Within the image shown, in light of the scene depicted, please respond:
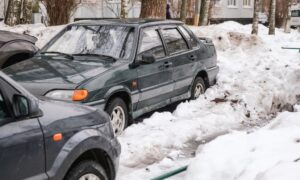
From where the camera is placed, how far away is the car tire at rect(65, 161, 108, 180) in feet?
14.1

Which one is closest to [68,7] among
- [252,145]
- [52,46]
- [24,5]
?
[24,5]

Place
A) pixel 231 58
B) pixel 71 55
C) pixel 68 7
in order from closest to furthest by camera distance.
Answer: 1. pixel 71 55
2. pixel 231 58
3. pixel 68 7

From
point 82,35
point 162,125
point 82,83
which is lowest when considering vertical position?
point 162,125

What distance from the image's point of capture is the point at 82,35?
333 inches

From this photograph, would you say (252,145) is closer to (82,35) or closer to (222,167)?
(222,167)

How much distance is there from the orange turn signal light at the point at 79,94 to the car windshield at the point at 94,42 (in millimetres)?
1191

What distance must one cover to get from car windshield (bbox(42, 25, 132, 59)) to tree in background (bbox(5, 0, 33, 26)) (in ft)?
32.4

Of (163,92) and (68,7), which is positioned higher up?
(68,7)

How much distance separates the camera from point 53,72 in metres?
7.34

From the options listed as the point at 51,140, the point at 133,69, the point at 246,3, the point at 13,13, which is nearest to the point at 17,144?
the point at 51,140

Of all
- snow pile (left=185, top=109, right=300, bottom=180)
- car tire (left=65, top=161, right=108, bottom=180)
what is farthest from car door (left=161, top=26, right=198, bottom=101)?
car tire (left=65, top=161, right=108, bottom=180)

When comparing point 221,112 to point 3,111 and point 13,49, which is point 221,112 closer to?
point 13,49

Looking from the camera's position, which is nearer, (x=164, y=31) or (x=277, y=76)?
(x=164, y=31)

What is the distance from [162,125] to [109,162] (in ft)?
12.1
